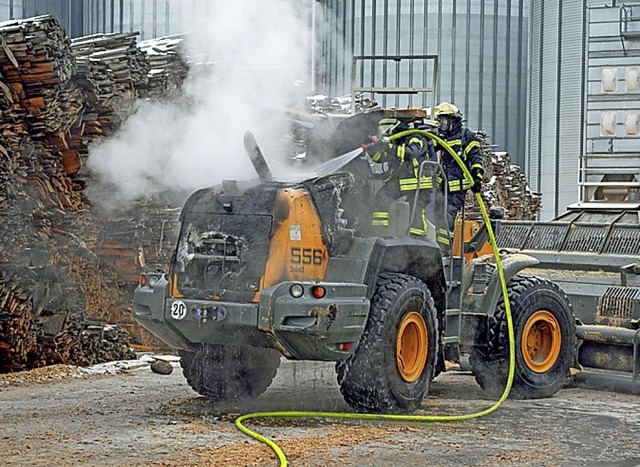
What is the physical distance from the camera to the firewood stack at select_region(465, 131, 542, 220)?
63.3 feet

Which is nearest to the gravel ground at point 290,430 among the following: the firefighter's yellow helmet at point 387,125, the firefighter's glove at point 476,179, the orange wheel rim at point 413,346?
the orange wheel rim at point 413,346

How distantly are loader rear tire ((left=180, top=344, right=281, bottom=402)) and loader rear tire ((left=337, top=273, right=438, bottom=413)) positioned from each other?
103cm

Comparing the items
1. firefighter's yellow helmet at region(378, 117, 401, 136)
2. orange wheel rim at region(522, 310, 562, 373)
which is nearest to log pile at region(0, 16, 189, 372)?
firefighter's yellow helmet at region(378, 117, 401, 136)

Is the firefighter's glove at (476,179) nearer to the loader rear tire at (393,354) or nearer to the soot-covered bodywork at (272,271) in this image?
the soot-covered bodywork at (272,271)

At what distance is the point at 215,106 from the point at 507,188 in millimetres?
10956

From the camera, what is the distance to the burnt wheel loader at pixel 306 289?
7.46 metres

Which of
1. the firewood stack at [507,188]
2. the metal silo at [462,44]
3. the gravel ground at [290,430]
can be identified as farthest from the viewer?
the metal silo at [462,44]

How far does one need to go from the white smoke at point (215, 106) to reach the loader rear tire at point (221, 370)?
1.94 meters

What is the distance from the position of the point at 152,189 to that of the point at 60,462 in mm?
6259

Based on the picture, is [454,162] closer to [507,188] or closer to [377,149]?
[377,149]

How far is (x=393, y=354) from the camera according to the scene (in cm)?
780

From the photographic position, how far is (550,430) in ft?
25.0

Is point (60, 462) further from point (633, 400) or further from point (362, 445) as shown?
point (633, 400)

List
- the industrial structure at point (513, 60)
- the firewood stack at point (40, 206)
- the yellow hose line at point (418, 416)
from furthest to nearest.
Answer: the industrial structure at point (513, 60), the firewood stack at point (40, 206), the yellow hose line at point (418, 416)
